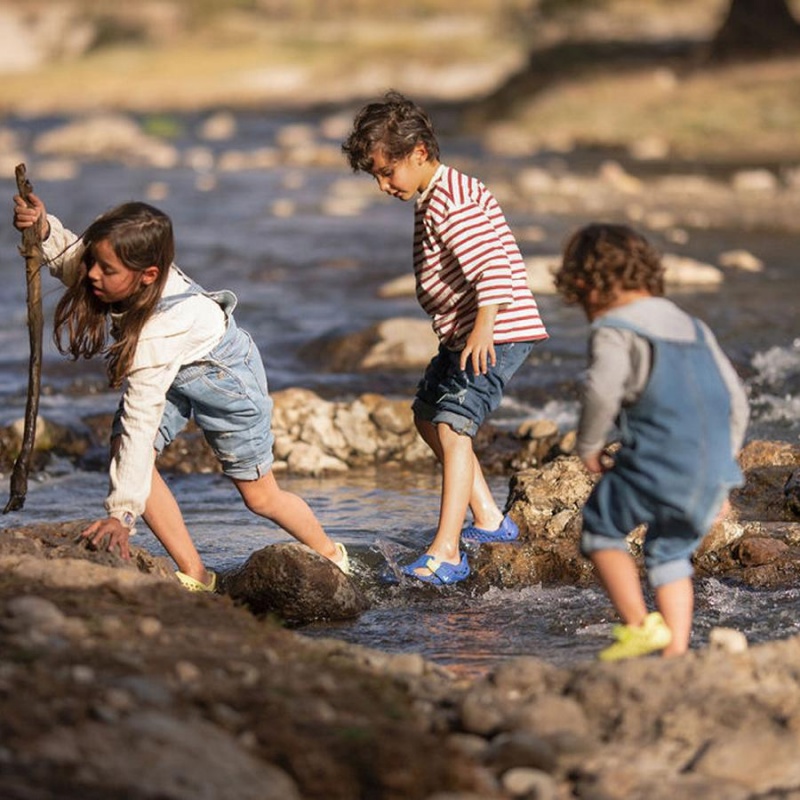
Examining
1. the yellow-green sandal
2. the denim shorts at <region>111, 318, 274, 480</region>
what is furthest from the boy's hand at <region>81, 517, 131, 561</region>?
the yellow-green sandal

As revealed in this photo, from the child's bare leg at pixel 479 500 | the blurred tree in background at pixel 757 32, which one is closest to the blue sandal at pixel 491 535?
the child's bare leg at pixel 479 500

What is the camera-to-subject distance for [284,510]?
6016mm

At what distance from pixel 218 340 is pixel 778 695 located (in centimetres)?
231

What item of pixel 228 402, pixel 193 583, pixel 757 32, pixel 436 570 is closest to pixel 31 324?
pixel 228 402

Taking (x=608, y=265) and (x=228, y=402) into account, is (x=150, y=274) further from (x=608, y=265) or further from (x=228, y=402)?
(x=608, y=265)

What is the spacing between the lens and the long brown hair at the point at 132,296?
206 inches

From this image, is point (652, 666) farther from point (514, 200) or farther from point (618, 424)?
point (514, 200)

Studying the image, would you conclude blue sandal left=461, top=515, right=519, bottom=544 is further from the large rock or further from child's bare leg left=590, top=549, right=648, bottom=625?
child's bare leg left=590, top=549, right=648, bottom=625

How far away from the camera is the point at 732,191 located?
2066cm

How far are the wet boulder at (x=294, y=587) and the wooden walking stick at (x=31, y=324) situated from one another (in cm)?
85

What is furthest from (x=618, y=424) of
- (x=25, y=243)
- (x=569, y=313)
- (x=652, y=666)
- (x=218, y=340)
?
(x=569, y=313)

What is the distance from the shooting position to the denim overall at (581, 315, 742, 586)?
4539 millimetres

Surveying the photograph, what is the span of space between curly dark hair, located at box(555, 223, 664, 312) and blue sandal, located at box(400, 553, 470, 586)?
1.67m

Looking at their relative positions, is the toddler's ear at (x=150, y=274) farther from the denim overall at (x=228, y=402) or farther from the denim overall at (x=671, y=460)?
the denim overall at (x=671, y=460)
